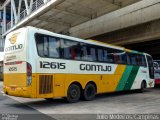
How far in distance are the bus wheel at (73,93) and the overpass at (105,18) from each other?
25.1 feet

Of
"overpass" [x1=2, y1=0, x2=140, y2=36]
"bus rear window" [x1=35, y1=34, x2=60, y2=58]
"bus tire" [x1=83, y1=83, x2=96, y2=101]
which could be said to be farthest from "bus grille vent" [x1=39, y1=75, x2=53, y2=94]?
"overpass" [x1=2, y1=0, x2=140, y2=36]

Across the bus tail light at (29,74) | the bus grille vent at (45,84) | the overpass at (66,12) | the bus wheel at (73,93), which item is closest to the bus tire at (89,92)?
the bus wheel at (73,93)

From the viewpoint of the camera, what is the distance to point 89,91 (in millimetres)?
13820

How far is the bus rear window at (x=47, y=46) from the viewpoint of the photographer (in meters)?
11.3

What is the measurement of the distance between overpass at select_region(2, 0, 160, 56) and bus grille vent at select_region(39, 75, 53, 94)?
8.30m

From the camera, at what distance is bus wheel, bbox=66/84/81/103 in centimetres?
1255

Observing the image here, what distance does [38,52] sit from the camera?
11.2m

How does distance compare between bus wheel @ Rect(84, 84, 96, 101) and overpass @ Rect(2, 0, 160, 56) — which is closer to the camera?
bus wheel @ Rect(84, 84, 96, 101)

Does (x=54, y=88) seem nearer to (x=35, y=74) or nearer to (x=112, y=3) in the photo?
(x=35, y=74)

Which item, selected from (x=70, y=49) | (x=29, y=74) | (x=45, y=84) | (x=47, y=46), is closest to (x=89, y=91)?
(x=70, y=49)

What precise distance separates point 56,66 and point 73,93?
1.63m

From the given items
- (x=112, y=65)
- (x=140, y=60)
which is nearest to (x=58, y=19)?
(x=140, y=60)

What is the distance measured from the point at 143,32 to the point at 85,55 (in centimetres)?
896

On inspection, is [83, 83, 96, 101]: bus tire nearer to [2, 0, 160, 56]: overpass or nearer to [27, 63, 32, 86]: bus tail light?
[27, 63, 32, 86]: bus tail light
